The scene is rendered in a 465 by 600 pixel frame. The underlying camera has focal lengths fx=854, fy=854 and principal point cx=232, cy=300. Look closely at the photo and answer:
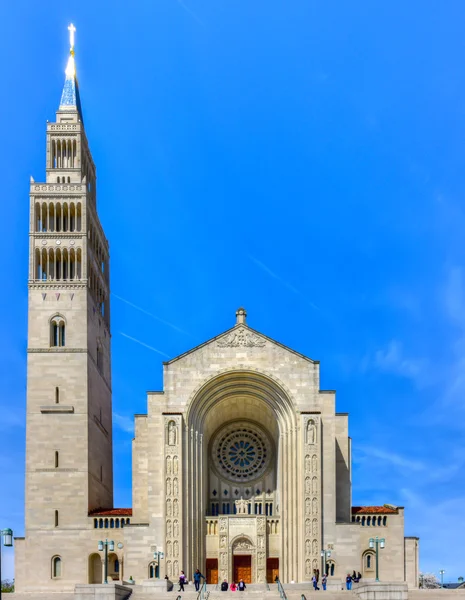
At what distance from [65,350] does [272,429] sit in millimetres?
13975

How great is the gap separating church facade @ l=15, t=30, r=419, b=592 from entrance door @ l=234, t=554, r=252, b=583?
0.07 metres

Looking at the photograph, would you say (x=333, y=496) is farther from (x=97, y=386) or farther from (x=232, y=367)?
(x=97, y=386)

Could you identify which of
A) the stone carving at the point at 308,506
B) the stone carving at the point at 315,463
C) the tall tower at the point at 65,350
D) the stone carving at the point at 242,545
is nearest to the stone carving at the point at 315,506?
the stone carving at the point at 308,506

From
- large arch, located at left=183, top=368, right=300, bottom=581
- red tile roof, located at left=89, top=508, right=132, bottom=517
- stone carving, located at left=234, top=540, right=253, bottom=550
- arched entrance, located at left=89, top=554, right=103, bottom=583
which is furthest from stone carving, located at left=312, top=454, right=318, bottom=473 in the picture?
arched entrance, located at left=89, top=554, right=103, bottom=583

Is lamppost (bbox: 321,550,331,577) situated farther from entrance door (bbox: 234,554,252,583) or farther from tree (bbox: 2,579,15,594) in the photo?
tree (bbox: 2,579,15,594)

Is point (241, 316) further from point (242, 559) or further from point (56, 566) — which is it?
point (56, 566)

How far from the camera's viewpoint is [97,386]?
55.4 meters

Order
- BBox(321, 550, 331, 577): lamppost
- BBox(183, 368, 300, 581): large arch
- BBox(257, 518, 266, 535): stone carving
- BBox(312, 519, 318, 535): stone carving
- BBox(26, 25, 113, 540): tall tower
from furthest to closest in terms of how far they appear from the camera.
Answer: BBox(257, 518, 266, 535): stone carving
BBox(26, 25, 113, 540): tall tower
BBox(183, 368, 300, 581): large arch
BBox(312, 519, 318, 535): stone carving
BBox(321, 550, 331, 577): lamppost

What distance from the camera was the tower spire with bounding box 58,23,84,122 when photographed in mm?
58406

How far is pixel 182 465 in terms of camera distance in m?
49.8

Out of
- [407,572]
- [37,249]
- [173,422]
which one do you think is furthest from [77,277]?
[407,572]

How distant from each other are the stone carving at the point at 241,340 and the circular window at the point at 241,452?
703cm

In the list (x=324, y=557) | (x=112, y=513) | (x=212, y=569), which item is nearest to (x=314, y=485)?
(x=324, y=557)

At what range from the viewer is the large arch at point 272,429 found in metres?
50.0
